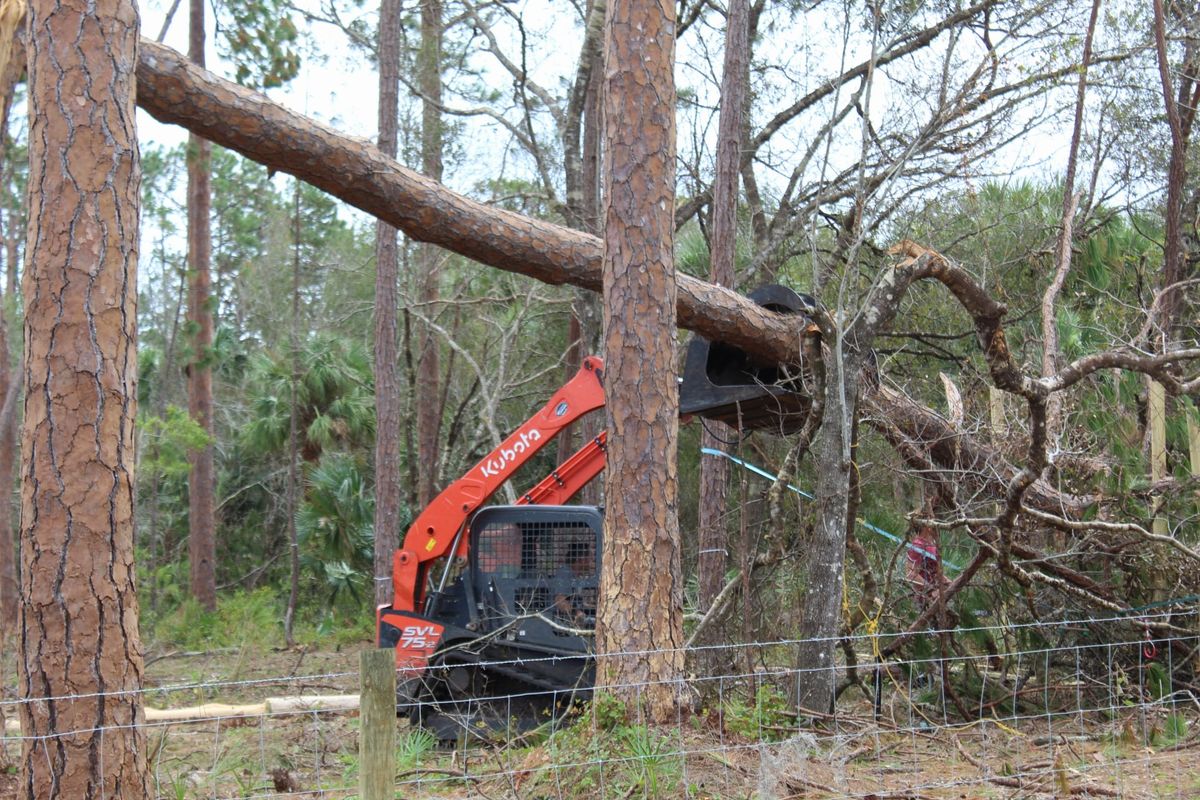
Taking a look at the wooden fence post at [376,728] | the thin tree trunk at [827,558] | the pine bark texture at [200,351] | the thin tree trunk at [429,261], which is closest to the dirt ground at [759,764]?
the thin tree trunk at [827,558]

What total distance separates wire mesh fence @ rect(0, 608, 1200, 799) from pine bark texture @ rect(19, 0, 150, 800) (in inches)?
4.7

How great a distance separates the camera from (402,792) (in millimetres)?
6395

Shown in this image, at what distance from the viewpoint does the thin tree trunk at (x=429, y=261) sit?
19.3 metres

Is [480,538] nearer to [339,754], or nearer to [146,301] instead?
[339,754]

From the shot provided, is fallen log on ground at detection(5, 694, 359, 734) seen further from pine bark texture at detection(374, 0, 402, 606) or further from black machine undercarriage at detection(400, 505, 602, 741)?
pine bark texture at detection(374, 0, 402, 606)

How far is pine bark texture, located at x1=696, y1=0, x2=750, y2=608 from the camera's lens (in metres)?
11.3

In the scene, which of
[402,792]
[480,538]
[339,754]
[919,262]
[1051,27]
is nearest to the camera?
[402,792]

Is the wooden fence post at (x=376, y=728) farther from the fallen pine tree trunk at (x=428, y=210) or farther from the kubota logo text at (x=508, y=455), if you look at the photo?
the kubota logo text at (x=508, y=455)

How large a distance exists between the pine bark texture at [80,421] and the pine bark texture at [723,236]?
6823 millimetres

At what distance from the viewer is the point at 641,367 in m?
6.61

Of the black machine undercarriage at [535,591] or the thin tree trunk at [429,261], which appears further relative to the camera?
the thin tree trunk at [429,261]

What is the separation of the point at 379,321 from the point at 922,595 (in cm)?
896

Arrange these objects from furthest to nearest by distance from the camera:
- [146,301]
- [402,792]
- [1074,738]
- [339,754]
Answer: [146,301] → [339,754] → [1074,738] → [402,792]

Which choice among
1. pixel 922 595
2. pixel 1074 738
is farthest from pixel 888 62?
pixel 1074 738
